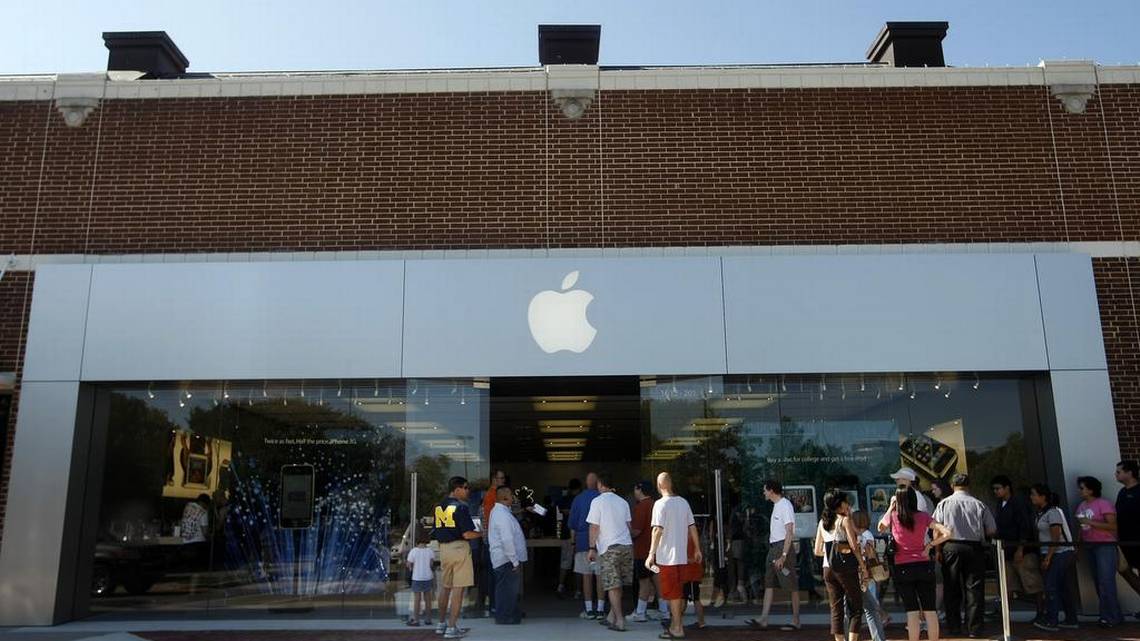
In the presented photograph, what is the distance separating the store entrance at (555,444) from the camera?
1289cm

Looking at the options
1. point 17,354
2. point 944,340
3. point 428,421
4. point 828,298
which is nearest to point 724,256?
point 828,298

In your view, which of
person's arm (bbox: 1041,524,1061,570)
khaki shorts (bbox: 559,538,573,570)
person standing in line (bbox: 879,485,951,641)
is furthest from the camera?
khaki shorts (bbox: 559,538,573,570)

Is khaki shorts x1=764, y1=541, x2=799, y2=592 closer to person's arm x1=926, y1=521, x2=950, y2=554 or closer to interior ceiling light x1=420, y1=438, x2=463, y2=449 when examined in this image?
person's arm x1=926, y1=521, x2=950, y2=554

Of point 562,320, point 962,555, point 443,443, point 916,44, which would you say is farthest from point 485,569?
point 916,44

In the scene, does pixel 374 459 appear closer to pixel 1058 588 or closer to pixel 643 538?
pixel 643 538

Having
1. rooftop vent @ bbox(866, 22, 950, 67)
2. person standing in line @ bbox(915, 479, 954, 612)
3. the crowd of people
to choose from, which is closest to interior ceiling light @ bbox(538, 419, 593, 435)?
the crowd of people

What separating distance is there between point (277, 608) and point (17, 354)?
458 cm

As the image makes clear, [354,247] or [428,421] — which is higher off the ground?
[354,247]

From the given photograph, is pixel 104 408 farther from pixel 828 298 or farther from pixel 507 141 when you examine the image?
pixel 828 298

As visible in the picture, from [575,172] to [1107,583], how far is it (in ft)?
25.8

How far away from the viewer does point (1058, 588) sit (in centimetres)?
1039

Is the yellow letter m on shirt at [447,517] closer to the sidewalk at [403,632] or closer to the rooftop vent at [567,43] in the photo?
the sidewalk at [403,632]

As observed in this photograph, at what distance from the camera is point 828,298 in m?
11.7

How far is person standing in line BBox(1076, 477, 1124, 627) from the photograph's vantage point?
10.4 metres
